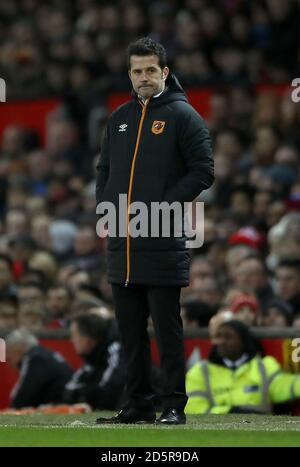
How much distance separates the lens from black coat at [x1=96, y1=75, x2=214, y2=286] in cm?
837

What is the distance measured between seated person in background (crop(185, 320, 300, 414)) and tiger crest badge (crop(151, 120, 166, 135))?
2.90 m

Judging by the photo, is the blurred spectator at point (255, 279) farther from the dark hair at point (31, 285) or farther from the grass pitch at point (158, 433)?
the grass pitch at point (158, 433)

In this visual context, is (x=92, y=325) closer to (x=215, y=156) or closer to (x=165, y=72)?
(x=165, y=72)

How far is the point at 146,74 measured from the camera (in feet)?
27.8

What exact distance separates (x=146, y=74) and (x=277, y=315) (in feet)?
13.5

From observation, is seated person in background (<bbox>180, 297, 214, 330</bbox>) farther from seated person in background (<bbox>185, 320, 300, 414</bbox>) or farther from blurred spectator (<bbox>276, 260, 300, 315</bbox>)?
seated person in background (<bbox>185, 320, 300, 414</bbox>)

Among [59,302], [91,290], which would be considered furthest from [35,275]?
[91,290]

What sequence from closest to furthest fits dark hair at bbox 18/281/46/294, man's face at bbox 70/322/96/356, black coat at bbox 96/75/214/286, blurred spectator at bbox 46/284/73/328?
black coat at bbox 96/75/214/286 → man's face at bbox 70/322/96/356 → blurred spectator at bbox 46/284/73/328 → dark hair at bbox 18/281/46/294

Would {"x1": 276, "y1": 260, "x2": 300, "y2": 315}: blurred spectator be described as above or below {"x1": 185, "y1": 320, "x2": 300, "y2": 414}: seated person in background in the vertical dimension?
above

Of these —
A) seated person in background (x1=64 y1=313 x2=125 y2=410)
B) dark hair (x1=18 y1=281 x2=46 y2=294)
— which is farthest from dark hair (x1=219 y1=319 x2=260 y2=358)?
dark hair (x1=18 y1=281 x2=46 y2=294)

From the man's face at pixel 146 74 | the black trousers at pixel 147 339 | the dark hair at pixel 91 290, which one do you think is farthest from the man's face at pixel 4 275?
the man's face at pixel 146 74

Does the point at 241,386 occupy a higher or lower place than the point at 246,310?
lower

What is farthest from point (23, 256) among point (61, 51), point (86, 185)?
point (61, 51)
